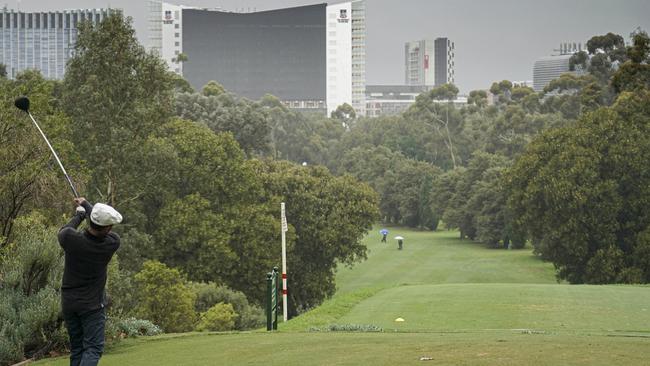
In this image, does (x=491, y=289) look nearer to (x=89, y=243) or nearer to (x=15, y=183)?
(x=15, y=183)

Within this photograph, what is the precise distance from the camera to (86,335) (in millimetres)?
10992

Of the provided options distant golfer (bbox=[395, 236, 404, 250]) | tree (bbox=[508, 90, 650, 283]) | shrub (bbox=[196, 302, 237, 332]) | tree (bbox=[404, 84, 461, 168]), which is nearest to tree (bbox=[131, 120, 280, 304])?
shrub (bbox=[196, 302, 237, 332])

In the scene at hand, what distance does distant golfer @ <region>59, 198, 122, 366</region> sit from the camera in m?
10.7

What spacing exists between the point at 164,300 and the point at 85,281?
20.4m

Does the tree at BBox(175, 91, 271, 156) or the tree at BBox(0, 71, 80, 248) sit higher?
the tree at BBox(175, 91, 271, 156)

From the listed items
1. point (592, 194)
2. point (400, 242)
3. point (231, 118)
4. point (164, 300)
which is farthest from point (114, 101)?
point (400, 242)

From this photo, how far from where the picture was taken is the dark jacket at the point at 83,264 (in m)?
10.7

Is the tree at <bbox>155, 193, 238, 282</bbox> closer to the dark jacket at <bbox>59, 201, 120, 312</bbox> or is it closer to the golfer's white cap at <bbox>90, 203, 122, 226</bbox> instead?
the dark jacket at <bbox>59, 201, 120, 312</bbox>

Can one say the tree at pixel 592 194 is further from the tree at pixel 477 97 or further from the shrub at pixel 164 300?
the tree at pixel 477 97

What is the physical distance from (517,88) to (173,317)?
10066 cm

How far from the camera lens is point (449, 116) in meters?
149

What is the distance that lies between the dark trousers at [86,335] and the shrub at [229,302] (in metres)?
25.5

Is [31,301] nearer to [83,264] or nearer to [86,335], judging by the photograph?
[86,335]

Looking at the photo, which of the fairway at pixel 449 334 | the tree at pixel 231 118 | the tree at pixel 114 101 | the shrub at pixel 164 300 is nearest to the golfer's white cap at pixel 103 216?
the fairway at pixel 449 334
